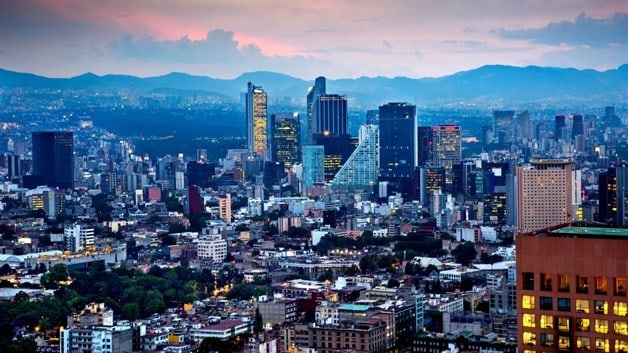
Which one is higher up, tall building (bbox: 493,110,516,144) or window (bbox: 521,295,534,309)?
tall building (bbox: 493,110,516,144)

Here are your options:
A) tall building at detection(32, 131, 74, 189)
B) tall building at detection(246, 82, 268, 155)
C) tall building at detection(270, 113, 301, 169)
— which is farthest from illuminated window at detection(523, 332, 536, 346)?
tall building at detection(246, 82, 268, 155)

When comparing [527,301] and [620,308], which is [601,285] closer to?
[620,308]

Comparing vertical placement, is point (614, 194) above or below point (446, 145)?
below

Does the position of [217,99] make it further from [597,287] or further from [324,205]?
[597,287]

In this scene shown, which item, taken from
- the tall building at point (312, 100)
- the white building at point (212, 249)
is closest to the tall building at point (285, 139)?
the tall building at point (312, 100)

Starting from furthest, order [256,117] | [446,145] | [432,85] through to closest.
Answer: [432,85], [256,117], [446,145]

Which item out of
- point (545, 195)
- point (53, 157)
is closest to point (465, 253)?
point (545, 195)

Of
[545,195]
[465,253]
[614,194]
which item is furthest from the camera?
[614,194]

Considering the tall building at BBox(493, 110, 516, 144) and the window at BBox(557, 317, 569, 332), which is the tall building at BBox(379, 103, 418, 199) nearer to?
→ the tall building at BBox(493, 110, 516, 144)
